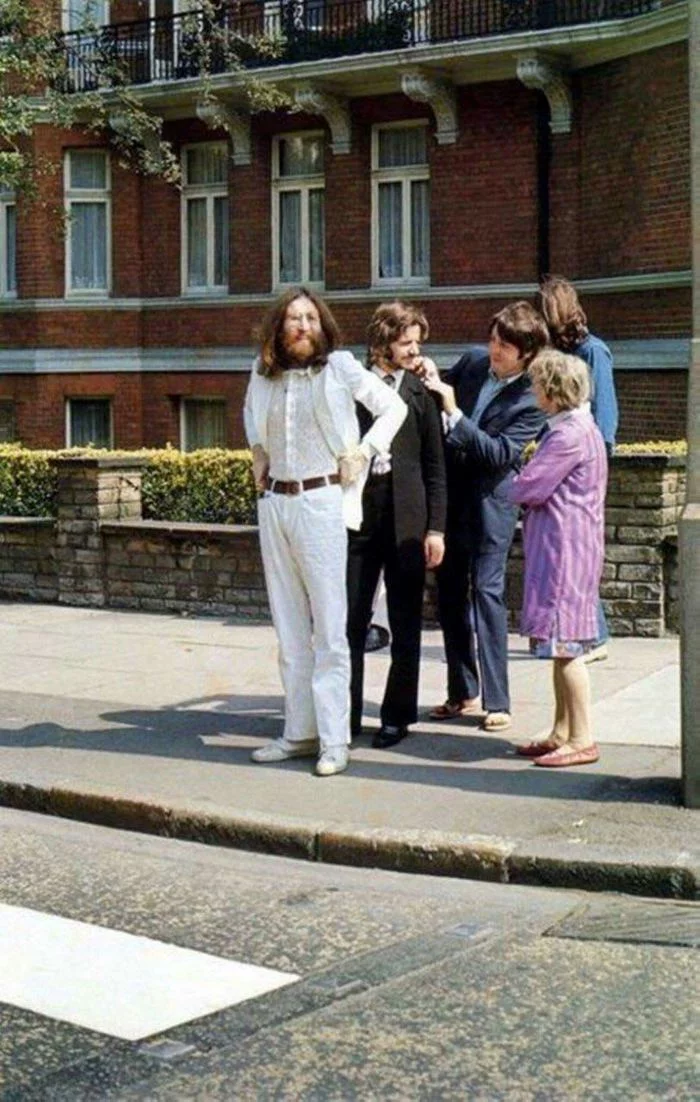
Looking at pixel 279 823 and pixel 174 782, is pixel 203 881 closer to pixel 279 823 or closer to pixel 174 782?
pixel 279 823

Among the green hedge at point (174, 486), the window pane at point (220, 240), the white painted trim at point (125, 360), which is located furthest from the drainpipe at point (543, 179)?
the green hedge at point (174, 486)

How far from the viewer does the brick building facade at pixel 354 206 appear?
2236cm

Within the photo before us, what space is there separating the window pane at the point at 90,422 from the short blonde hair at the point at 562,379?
2028 cm

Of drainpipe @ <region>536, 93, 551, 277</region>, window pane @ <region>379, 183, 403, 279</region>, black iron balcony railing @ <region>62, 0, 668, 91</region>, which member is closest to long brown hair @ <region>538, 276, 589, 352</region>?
black iron balcony railing @ <region>62, 0, 668, 91</region>

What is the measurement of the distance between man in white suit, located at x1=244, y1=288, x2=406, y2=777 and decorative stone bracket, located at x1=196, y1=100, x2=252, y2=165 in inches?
705

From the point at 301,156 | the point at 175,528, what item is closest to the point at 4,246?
the point at 301,156

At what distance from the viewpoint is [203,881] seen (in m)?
7.28

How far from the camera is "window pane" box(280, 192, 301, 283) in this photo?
2667 cm

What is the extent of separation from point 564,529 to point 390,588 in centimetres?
117

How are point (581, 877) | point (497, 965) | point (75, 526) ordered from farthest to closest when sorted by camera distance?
point (75, 526)
point (581, 877)
point (497, 965)

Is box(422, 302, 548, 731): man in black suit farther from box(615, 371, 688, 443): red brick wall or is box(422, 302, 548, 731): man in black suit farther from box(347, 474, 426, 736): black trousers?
box(615, 371, 688, 443): red brick wall

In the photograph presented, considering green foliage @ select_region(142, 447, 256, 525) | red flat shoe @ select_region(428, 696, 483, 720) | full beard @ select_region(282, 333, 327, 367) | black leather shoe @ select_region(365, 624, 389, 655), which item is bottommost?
red flat shoe @ select_region(428, 696, 483, 720)

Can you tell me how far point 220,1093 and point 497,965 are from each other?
1.37m

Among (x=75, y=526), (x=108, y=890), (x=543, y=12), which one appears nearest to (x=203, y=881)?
(x=108, y=890)
